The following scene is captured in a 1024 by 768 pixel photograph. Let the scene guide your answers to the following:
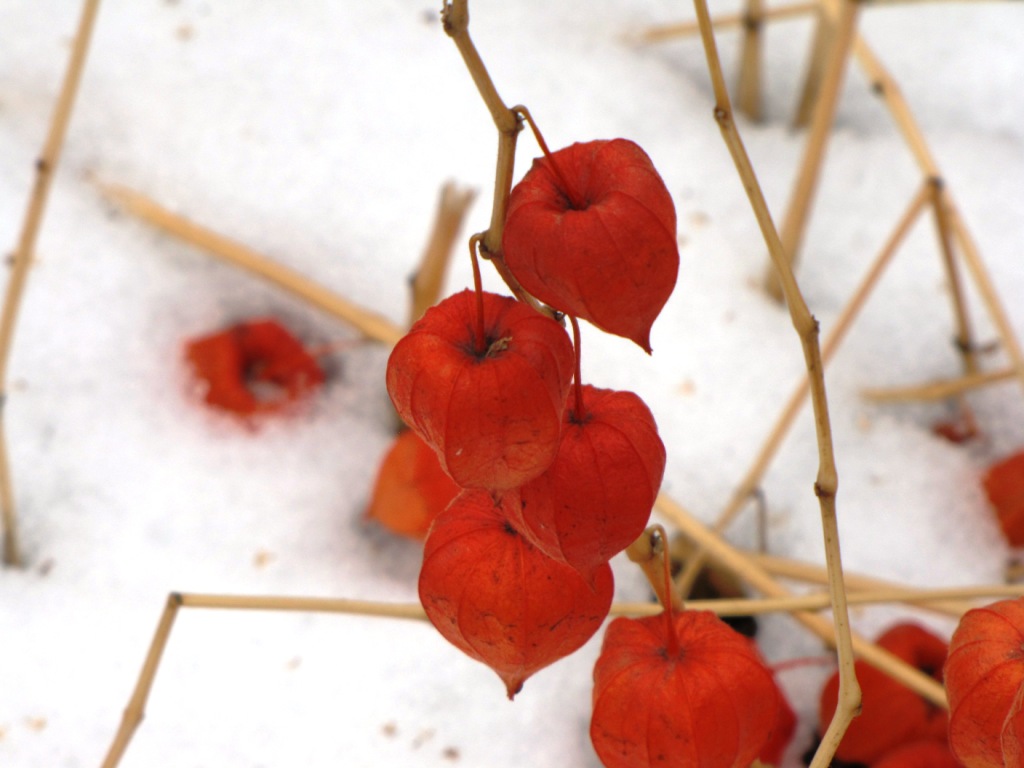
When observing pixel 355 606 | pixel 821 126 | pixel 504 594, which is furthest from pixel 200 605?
pixel 821 126

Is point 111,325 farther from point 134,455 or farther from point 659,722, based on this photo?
point 659,722

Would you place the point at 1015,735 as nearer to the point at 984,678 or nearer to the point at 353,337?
the point at 984,678

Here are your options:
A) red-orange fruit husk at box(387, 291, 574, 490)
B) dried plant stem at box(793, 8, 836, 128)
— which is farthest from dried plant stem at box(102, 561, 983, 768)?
dried plant stem at box(793, 8, 836, 128)

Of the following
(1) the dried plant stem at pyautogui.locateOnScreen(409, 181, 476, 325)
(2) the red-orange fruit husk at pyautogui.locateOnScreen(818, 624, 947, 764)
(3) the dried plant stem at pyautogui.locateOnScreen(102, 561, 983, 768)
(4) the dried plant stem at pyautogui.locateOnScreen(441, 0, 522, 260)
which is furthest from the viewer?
(1) the dried plant stem at pyautogui.locateOnScreen(409, 181, 476, 325)

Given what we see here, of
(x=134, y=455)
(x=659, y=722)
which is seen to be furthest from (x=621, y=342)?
(x=659, y=722)

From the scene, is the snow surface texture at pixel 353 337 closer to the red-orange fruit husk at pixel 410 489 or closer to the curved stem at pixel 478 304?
the red-orange fruit husk at pixel 410 489

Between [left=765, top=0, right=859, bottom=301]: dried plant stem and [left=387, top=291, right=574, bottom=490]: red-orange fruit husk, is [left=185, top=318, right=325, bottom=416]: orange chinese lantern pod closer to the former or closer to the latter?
[left=765, top=0, right=859, bottom=301]: dried plant stem

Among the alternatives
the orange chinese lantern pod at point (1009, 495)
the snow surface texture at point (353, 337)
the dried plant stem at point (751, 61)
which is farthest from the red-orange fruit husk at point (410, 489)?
the dried plant stem at point (751, 61)

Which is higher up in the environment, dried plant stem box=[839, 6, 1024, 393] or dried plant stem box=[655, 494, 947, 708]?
dried plant stem box=[839, 6, 1024, 393]
